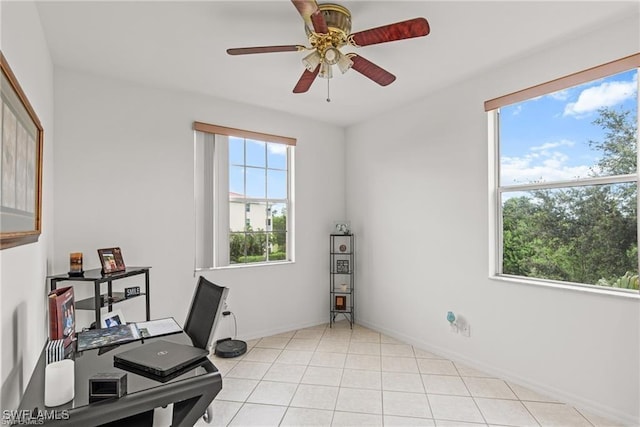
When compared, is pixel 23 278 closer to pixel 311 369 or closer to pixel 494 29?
pixel 311 369

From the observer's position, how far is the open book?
1.70 meters

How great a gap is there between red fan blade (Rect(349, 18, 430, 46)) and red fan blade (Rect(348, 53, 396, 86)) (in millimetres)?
186

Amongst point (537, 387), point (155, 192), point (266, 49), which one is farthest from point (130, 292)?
point (537, 387)

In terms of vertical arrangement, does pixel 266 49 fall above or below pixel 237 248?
above

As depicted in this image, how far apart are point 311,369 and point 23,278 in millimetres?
2220

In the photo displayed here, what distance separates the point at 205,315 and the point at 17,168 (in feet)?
3.48

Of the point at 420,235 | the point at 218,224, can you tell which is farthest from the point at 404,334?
the point at 218,224

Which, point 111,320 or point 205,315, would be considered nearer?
point 205,315

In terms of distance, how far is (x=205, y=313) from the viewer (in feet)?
6.07

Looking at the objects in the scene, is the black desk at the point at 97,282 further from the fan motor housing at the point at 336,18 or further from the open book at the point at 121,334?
the fan motor housing at the point at 336,18

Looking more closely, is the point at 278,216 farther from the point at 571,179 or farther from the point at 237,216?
the point at 571,179

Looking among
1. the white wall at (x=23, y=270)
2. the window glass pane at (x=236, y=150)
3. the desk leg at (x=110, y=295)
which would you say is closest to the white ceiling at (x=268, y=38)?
the white wall at (x=23, y=270)

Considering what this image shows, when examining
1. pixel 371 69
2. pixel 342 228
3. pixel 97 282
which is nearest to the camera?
pixel 371 69

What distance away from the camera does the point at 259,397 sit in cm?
259
